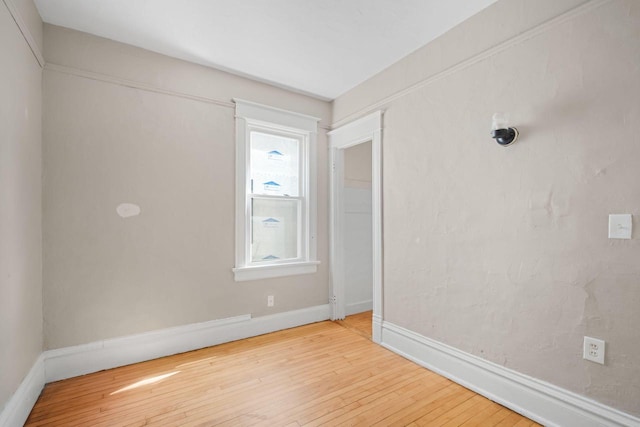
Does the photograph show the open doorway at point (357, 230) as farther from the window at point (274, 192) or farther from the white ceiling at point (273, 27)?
the white ceiling at point (273, 27)

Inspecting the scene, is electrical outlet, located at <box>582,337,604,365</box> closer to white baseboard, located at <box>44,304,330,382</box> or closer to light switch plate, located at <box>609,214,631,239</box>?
light switch plate, located at <box>609,214,631,239</box>

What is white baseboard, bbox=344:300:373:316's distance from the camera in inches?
146

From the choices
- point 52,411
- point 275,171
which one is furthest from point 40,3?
point 52,411

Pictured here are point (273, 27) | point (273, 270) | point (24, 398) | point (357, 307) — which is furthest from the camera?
point (357, 307)

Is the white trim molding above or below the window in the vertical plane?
below

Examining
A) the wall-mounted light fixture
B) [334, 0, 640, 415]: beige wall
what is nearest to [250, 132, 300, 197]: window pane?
[334, 0, 640, 415]: beige wall

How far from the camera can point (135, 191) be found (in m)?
2.46

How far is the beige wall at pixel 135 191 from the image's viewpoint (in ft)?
7.23

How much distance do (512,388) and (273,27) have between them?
119 inches

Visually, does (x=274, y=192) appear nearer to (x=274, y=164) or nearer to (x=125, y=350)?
(x=274, y=164)

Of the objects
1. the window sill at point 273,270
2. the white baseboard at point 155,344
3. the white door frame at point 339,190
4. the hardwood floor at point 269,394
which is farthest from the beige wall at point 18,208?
the white door frame at point 339,190

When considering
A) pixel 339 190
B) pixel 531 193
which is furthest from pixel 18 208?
pixel 531 193

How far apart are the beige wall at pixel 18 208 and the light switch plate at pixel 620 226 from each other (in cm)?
317

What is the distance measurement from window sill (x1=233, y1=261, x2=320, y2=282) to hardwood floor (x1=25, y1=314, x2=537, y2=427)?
700 millimetres
